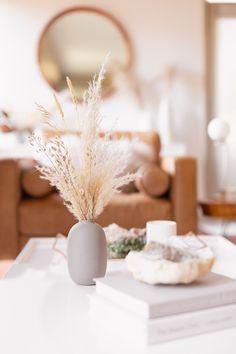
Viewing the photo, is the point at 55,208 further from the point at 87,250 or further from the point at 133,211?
the point at 87,250

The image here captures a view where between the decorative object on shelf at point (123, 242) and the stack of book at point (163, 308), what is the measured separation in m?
0.79

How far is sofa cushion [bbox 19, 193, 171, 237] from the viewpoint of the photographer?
352cm

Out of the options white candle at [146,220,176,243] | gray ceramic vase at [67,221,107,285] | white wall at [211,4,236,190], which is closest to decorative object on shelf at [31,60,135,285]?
gray ceramic vase at [67,221,107,285]

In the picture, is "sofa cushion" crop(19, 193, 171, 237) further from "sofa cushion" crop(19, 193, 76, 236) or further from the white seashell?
the white seashell

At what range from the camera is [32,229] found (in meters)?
3.53

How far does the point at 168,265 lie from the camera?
111cm

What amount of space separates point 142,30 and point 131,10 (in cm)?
21

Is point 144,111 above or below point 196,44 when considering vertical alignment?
below

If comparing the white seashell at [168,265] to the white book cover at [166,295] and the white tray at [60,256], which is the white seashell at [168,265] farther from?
the white tray at [60,256]

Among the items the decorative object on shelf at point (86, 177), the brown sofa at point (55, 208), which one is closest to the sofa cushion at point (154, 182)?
the brown sofa at point (55, 208)

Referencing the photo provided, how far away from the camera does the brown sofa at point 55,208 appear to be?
11.5 ft

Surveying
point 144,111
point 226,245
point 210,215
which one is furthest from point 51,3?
point 226,245

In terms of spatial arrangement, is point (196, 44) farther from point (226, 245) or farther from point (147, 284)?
point (147, 284)

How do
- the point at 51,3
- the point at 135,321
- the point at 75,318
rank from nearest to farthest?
the point at 135,321 < the point at 75,318 < the point at 51,3
